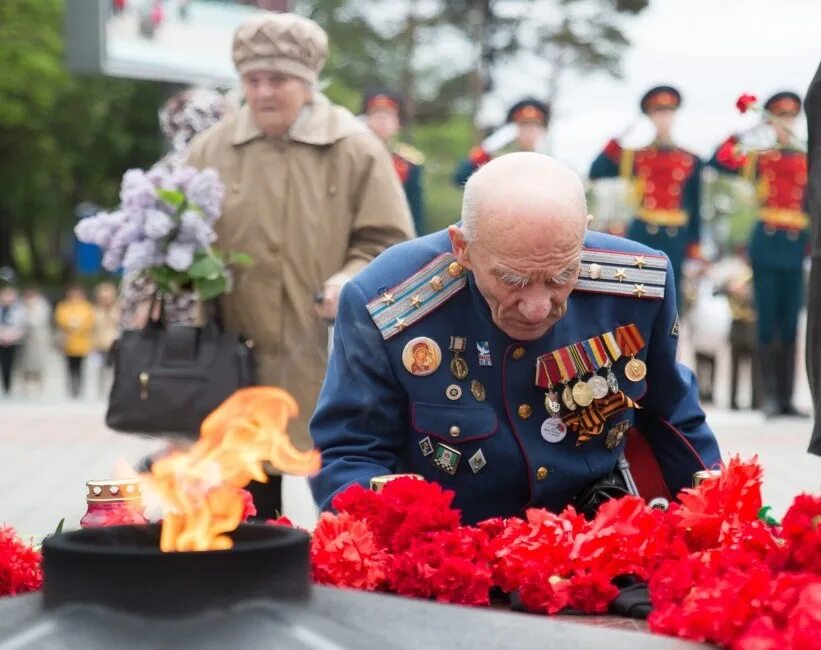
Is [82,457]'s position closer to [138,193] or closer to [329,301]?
[138,193]

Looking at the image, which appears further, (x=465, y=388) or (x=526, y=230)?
(x=465, y=388)

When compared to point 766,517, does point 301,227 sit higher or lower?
higher

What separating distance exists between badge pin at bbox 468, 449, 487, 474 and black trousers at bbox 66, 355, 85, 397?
57.9 feet

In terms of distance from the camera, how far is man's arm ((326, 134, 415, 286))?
624 centimetres

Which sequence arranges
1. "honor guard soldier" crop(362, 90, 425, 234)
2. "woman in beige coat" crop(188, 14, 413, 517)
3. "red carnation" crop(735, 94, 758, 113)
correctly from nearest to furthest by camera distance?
"red carnation" crop(735, 94, 758, 113) → "woman in beige coat" crop(188, 14, 413, 517) → "honor guard soldier" crop(362, 90, 425, 234)

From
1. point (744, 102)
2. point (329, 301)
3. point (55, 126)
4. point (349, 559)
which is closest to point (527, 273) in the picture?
point (349, 559)

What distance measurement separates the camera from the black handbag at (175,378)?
20.0 ft

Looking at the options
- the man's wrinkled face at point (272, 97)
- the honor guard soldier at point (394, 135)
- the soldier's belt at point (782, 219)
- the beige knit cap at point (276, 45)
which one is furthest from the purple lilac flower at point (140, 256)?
the soldier's belt at point (782, 219)

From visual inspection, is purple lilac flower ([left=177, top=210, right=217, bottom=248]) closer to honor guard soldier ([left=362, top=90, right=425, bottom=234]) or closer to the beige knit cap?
the beige knit cap

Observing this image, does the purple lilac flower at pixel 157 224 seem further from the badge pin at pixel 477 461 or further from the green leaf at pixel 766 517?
the green leaf at pixel 766 517

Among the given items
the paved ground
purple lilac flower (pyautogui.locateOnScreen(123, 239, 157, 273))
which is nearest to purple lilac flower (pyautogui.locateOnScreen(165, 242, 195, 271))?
purple lilac flower (pyautogui.locateOnScreen(123, 239, 157, 273))

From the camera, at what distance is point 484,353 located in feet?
12.3

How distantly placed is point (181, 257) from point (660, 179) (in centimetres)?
896

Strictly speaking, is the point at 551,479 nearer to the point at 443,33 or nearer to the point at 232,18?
the point at 232,18
